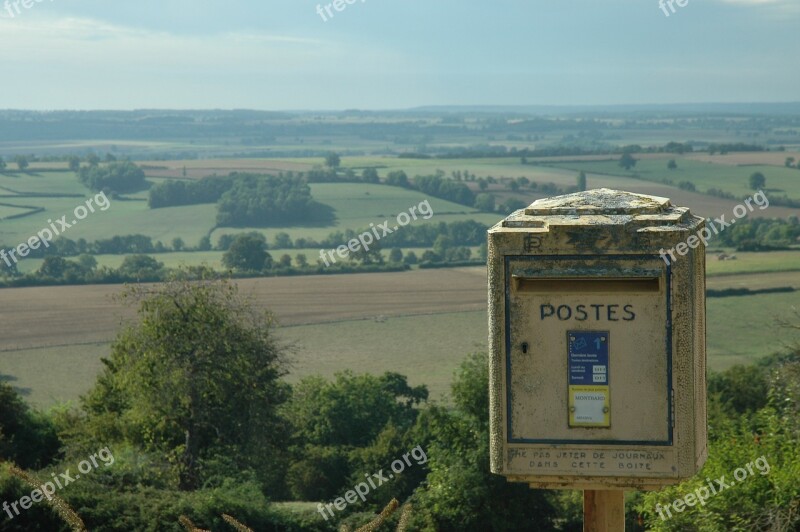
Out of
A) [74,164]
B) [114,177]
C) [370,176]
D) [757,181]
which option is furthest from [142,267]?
[74,164]

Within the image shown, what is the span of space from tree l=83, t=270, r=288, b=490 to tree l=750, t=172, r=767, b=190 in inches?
2981

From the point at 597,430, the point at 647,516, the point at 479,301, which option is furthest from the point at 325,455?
the point at 479,301

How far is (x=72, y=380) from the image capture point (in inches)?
1938

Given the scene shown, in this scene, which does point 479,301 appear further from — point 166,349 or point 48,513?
point 48,513

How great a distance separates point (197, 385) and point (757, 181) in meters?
79.8

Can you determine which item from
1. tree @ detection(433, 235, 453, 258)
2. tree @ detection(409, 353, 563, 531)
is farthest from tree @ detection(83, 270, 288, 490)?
tree @ detection(433, 235, 453, 258)

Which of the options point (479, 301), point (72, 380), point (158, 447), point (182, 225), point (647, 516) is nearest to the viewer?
point (647, 516)

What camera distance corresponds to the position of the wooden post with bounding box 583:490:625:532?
15.8 ft

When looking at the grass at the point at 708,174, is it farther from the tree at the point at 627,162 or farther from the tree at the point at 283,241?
the tree at the point at 283,241

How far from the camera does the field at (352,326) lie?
50.3 metres

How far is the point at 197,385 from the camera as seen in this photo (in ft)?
86.2

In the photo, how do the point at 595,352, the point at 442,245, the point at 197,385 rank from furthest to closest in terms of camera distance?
the point at 442,245, the point at 197,385, the point at 595,352

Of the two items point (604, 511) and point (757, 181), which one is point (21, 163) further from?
point (604, 511)

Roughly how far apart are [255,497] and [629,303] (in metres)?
15.2
